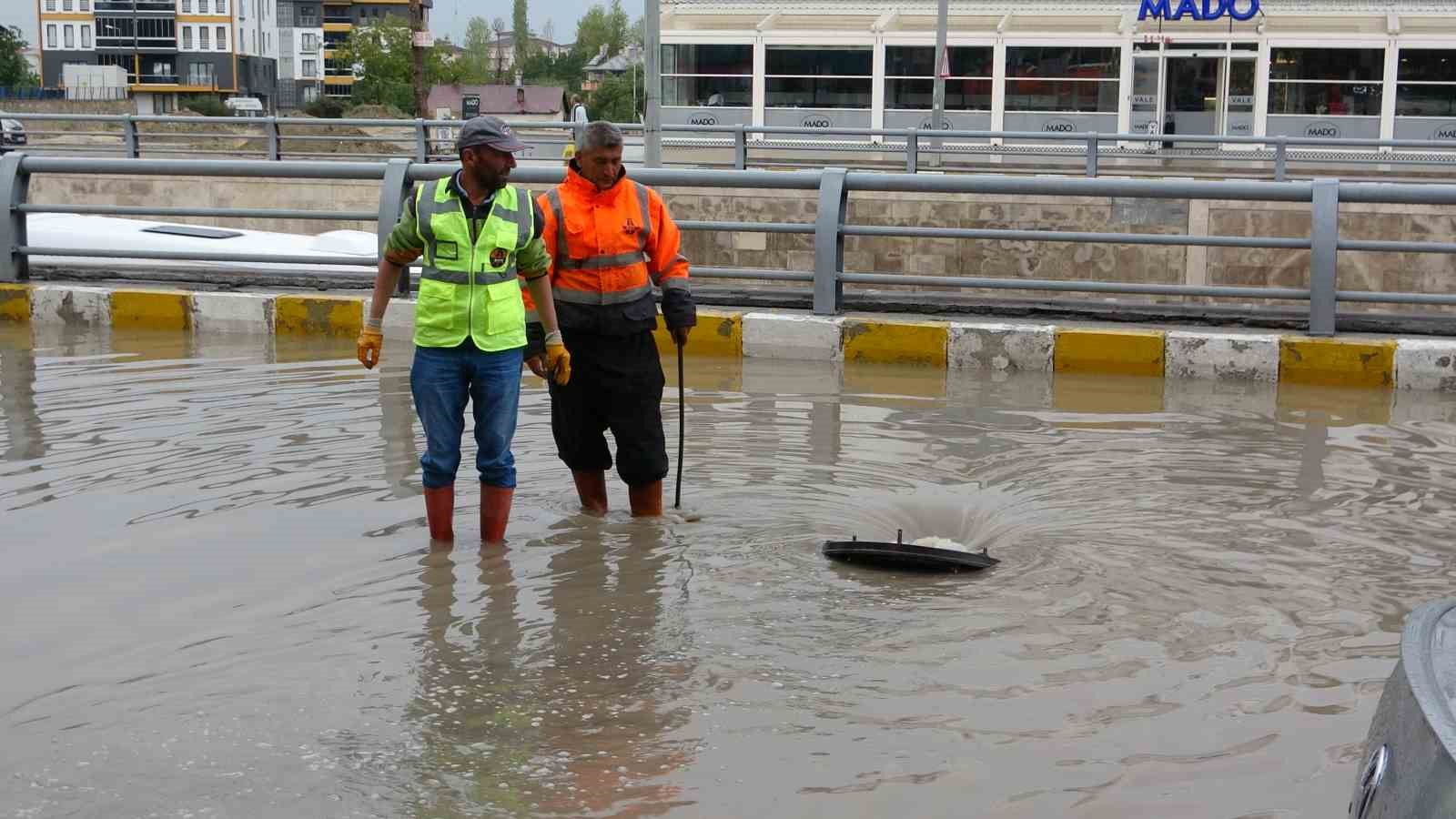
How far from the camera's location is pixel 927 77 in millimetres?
31766

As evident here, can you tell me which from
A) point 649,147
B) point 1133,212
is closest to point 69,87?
point 649,147

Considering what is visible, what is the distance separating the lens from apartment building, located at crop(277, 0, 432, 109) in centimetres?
14488

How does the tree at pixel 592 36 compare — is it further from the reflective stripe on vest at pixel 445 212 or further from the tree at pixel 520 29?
the reflective stripe on vest at pixel 445 212

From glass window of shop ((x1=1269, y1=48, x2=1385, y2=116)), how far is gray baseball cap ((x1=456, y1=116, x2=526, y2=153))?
91.9 feet

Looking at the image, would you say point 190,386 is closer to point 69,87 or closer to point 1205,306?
point 1205,306

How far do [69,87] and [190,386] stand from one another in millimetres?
102488

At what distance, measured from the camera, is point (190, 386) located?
9320 millimetres

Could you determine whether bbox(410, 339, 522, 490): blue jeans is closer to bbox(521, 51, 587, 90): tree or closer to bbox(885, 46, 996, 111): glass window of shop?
bbox(885, 46, 996, 111): glass window of shop

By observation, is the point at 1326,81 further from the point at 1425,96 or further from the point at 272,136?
the point at 272,136

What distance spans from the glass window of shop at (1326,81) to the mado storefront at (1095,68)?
0.08 feet

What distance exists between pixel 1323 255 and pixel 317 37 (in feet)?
484

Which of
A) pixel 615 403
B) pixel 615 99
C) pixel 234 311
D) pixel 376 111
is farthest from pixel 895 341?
pixel 615 99

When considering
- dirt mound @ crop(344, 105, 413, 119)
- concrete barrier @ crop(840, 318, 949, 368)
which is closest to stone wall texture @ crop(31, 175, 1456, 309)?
concrete barrier @ crop(840, 318, 949, 368)

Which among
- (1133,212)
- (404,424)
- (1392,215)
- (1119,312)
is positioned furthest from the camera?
(1392,215)
